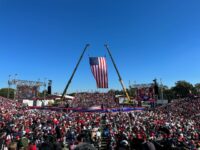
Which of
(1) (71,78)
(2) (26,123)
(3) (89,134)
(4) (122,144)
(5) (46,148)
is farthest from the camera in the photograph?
(1) (71,78)

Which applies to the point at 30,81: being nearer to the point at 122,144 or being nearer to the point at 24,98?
the point at 24,98

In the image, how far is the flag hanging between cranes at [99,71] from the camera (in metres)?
31.6

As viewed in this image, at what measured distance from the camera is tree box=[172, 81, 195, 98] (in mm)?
106625

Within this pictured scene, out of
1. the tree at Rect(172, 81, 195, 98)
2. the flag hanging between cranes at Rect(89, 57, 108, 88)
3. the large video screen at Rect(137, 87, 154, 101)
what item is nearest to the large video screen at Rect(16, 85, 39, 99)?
the large video screen at Rect(137, 87, 154, 101)

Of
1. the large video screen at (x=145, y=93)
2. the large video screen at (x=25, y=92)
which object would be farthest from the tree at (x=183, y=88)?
the large video screen at (x=25, y=92)

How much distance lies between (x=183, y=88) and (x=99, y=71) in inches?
3483

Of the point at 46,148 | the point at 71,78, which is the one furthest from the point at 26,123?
the point at 71,78

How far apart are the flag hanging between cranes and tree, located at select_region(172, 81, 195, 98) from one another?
278 feet

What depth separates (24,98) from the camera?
52.2 m

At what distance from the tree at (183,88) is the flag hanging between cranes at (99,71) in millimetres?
84858

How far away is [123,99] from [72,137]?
38.3 m

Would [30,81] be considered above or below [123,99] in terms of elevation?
above

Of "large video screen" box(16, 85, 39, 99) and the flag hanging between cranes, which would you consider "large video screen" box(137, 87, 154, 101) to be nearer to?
the flag hanging between cranes

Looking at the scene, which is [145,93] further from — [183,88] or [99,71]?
[183,88]
